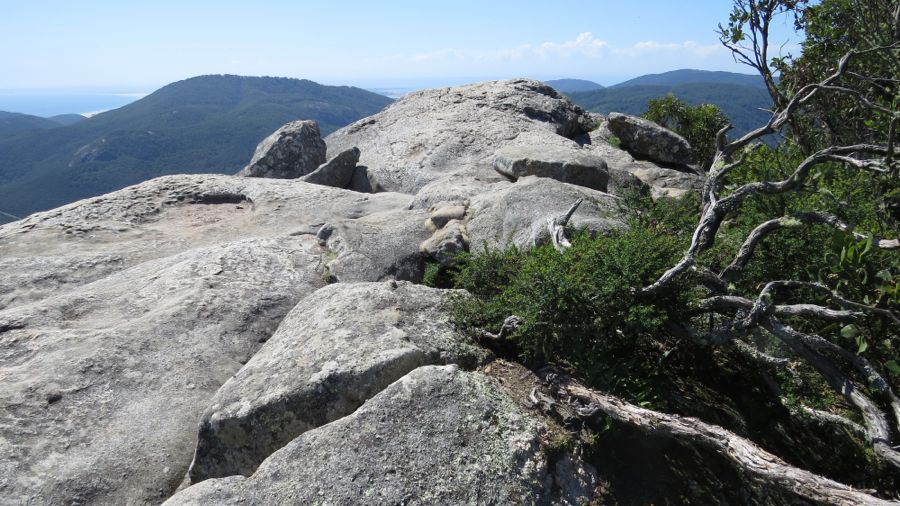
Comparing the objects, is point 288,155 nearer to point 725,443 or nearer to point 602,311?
point 602,311

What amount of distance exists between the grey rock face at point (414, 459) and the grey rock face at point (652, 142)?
1771cm

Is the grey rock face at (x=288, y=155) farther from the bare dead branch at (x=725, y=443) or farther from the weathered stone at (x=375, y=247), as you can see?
the bare dead branch at (x=725, y=443)

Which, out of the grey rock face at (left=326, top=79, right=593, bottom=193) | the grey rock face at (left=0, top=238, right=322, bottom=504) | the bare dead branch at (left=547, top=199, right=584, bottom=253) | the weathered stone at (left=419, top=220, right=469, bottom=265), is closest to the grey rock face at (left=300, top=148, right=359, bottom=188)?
the grey rock face at (left=326, top=79, right=593, bottom=193)

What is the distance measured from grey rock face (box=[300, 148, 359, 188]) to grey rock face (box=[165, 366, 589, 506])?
588 inches

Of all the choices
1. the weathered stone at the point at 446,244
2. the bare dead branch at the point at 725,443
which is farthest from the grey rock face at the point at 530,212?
the bare dead branch at the point at 725,443

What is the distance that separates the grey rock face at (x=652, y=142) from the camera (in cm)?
2131

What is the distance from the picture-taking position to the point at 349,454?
565 centimetres

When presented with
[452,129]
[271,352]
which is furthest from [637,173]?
[271,352]

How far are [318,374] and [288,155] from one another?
59.4ft

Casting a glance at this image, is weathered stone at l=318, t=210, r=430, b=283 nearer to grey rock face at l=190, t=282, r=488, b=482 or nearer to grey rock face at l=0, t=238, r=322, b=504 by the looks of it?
grey rock face at l=0, t=238, r=322, b=504

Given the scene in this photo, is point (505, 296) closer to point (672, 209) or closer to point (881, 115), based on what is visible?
point (672, 209)

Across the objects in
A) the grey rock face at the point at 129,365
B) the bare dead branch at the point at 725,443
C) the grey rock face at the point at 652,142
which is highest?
the grey rock face at the point at 652,142

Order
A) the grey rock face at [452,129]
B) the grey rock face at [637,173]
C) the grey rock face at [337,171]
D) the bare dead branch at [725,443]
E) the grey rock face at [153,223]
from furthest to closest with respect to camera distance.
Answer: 1. the grey rock face at [337,171]
2. the grey rock face at [452,129]
3. the grey rock face at [637,173]
4. the grey rock face at [153,223]
5. the bare dead branch at [725,443]

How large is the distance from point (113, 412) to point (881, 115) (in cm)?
1171
